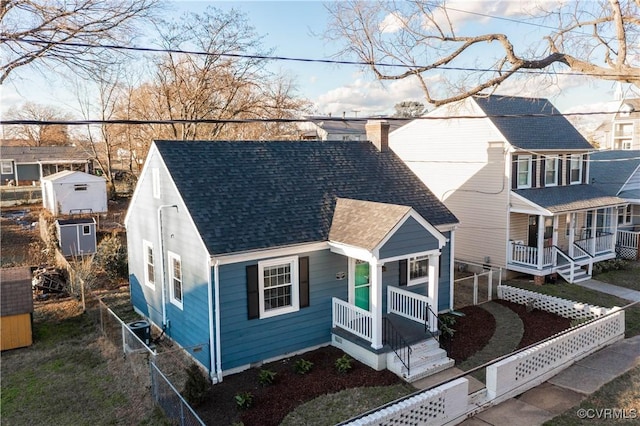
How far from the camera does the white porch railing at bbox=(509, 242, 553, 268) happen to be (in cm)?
2003

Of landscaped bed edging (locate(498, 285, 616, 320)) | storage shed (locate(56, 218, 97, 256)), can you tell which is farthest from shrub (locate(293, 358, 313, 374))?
storage shed (locate(56, 218, 97, 256))

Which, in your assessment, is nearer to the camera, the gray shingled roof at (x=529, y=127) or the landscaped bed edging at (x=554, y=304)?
the landscaped bed edging at (x=554, y=304)

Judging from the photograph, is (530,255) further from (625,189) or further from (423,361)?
(423,361)

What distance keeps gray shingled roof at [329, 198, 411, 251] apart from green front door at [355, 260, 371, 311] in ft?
4.31

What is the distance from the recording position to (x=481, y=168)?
2138 cm

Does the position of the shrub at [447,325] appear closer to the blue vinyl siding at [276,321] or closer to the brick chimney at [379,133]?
the blue vinyl siding at [276,321]

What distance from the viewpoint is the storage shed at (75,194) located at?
3581 cm

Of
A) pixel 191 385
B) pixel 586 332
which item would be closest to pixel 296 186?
pixel 191 385

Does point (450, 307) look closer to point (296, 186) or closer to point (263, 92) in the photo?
point (296, 186)

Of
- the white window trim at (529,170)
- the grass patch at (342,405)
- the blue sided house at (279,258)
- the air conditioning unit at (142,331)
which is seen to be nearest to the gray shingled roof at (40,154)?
the air conditioning unit at (142,331)

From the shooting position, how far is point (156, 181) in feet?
44.4

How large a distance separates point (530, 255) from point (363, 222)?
36.9 feet

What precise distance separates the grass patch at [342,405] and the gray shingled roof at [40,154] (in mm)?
53802

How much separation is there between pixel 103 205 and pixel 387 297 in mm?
31010
